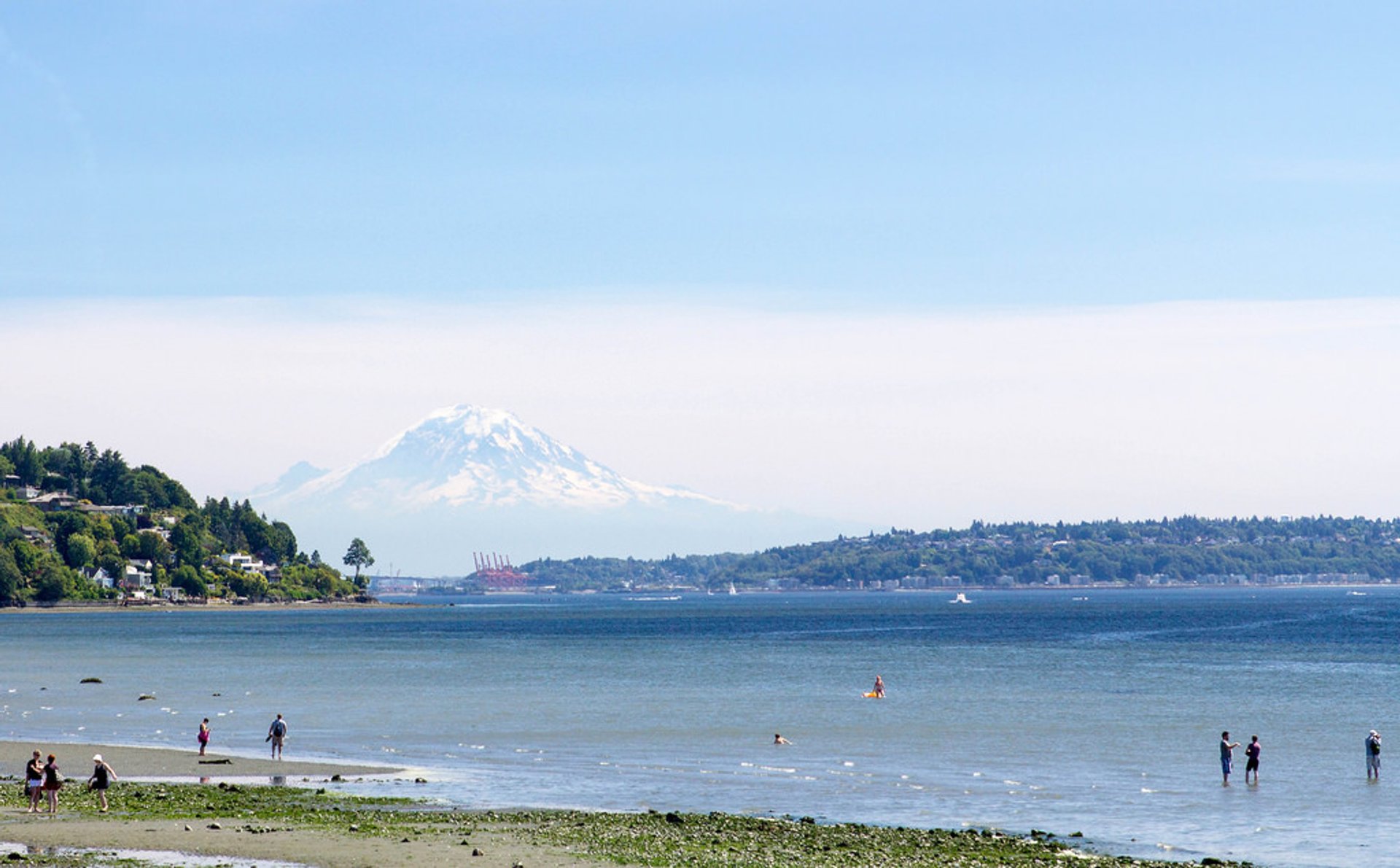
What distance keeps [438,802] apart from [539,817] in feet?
A: 16.9

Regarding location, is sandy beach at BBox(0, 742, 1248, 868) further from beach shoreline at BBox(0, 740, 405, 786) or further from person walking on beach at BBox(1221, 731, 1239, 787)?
person walking on beach at BBox(1221, 731, 1239, 787)

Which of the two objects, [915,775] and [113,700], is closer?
[915,775]

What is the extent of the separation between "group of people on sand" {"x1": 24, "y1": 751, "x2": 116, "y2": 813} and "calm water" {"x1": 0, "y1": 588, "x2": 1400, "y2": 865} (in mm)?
9861

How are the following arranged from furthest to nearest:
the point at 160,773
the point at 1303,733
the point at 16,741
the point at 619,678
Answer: the point at 619,678 < the point at 1303,733 < the point at 16,741 < the point at 160,773

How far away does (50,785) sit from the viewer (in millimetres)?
41594

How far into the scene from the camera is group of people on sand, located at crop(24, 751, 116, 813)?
136ft

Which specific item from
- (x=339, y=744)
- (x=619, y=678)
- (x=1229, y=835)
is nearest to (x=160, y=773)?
(x=339, y=744)

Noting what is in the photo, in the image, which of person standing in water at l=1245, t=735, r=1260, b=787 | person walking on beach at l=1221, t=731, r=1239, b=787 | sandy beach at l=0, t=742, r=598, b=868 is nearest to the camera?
sandy beach at l=0, t=742, r=598, b=868

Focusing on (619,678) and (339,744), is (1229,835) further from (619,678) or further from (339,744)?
(619,678)

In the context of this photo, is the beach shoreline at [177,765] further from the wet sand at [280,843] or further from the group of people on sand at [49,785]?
the wet sand at [280,843]

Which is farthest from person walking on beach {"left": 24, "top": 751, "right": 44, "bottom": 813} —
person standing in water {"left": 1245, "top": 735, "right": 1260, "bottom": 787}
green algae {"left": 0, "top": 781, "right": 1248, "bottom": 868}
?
person standing in water {"left": 1245, "top": 735, "right": 1260, "bottom": 787}

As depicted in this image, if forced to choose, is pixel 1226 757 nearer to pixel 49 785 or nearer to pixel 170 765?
pixel 49 785

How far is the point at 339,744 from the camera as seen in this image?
6391 cm

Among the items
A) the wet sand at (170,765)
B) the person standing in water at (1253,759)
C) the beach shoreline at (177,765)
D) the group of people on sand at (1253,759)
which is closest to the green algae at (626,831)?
the beach shoreline at (177,765)
